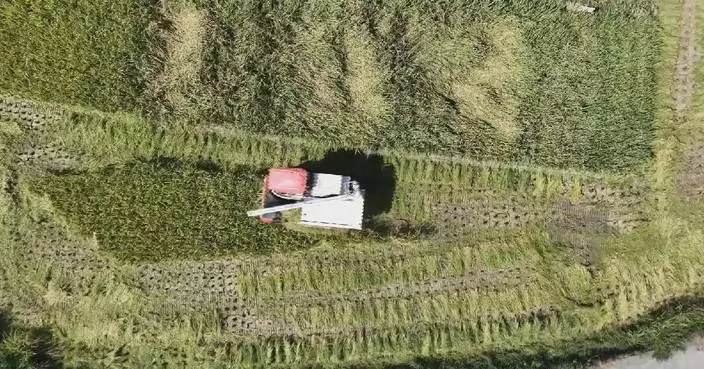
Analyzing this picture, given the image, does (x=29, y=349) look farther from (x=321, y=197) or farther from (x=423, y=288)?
(x=423, y=288)

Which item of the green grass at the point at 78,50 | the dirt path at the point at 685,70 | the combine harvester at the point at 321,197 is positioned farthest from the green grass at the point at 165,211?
the dirt path at the point at 685,70

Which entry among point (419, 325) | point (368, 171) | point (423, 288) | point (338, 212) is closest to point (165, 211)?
point (338, 212)

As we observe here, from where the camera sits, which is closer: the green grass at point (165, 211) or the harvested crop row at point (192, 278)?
the green grass at point (165, 211)

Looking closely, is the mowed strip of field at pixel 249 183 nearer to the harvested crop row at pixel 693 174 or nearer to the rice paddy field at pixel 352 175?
the rice paddy field at pixel 352 175


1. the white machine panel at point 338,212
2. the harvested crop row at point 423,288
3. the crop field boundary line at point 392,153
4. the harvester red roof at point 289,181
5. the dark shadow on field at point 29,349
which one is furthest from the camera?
the harvested crop row at point 423,288

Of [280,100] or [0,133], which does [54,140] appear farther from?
[280,100]
